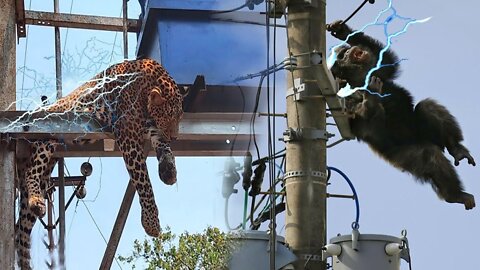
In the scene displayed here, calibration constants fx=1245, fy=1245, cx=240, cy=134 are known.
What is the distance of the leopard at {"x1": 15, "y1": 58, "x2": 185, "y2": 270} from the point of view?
13203 mm

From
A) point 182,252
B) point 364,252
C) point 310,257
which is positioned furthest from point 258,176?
point 182,252

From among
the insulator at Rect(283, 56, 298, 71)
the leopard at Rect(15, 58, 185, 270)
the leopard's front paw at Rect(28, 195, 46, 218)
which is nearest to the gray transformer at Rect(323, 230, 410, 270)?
the insulator at Rect(283, 56, 298, 71)

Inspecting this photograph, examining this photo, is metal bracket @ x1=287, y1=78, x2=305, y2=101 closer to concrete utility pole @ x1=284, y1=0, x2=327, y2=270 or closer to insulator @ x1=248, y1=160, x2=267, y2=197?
concrete utility pole @ x1=284, y1=0, x2=327, y2=270

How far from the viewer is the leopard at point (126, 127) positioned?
43.3 feet

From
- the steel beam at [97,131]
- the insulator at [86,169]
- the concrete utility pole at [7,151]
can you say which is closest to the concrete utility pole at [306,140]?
the steel beam at [97,131]

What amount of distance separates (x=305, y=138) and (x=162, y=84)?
22.2 feet

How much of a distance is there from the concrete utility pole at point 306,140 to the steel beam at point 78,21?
24.5 ft

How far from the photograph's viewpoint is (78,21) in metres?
14.0

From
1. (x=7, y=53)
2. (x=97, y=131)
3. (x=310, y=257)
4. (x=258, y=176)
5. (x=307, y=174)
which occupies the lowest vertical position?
(x=310, y=257)

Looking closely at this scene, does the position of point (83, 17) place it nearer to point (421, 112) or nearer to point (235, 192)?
point (421, 112)

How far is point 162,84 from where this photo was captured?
1338cm

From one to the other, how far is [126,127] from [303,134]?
688 cm

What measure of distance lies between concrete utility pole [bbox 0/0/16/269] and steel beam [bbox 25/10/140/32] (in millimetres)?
436

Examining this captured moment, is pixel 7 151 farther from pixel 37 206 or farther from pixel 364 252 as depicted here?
pixel 364 252
